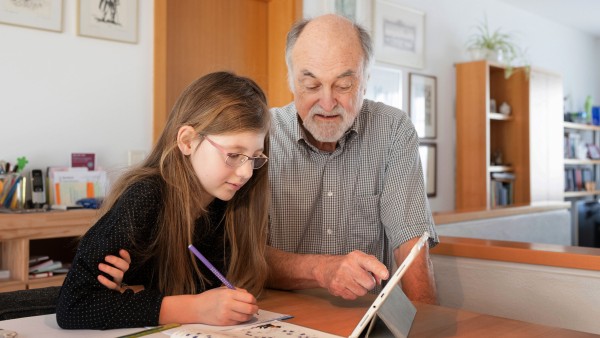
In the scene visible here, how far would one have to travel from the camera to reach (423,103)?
221 inches

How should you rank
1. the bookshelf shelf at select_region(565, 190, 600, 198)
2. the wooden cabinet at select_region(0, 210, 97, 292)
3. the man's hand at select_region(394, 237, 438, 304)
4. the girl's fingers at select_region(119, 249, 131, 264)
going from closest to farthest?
the girl's fingers at select_region(119, 249, 131, 264) < the man's hand at select_region(394, 237, 438, 304) < the wooden cabinet at select_region(0, 210, 97, 292) < the bookshelf shelf at select_region(565, 190, 600, 198)

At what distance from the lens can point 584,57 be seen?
27.4 ft

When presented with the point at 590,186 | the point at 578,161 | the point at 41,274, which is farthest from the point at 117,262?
the point at 590,186

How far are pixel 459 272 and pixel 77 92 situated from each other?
7.28 ft

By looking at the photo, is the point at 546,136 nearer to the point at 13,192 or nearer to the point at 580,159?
the point at 580,159

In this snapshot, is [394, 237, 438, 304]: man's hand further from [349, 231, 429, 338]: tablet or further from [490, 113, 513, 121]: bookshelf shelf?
[490, 113, 513, 121]: bookshelf shelf

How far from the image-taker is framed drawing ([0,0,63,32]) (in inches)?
117

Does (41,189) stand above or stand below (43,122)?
below

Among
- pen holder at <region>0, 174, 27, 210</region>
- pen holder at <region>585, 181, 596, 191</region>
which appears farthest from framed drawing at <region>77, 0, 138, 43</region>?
pen holder at <region>585, 181, 596, 191</region>

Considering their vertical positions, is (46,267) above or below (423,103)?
below

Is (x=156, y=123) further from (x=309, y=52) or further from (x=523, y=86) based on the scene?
(x=523, y=86)

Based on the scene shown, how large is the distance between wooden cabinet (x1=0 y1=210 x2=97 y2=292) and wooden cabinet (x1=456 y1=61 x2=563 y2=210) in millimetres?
3852

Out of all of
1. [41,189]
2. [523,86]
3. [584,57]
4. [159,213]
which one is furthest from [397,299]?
[584,57]

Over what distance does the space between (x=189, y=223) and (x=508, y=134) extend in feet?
18.0
